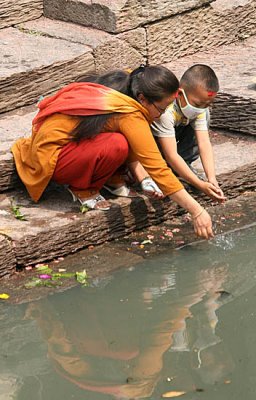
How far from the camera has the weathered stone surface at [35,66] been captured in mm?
5758

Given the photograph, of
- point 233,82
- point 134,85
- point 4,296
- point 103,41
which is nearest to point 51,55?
point 103,41

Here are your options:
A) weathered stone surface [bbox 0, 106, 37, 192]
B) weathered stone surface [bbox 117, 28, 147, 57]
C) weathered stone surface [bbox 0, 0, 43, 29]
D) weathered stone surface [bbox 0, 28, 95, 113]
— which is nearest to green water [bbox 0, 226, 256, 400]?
weathered stone surface [bbox 0, 106, 37, 192]

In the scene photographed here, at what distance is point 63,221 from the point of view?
475cm

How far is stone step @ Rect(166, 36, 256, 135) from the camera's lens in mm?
5746

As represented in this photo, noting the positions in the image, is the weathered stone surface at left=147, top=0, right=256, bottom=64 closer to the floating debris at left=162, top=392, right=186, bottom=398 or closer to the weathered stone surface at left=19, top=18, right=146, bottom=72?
the weathered stone surface at left=19, top=18, right=146, bottom=72

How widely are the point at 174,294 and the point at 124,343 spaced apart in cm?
49

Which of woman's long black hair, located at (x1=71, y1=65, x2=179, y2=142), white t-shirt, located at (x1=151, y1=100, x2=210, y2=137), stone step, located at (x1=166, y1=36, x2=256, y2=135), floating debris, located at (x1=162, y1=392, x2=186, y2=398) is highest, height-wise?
woman's long black hair, located at (x1=71, y1=65, x2=179, y2=142)

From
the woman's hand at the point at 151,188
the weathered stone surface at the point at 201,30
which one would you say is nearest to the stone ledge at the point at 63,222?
the woman's hand at the point at 151,188

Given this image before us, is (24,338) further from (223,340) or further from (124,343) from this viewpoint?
(223,340)

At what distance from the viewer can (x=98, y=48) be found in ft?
20.1

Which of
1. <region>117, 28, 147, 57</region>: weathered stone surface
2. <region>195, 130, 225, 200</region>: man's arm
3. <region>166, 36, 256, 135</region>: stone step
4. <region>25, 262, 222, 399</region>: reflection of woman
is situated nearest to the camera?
<region>25, 262, 222, 399</region>: reflection of woman

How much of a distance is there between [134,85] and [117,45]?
1640 mm

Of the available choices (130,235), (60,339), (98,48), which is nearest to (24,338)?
(60,339)

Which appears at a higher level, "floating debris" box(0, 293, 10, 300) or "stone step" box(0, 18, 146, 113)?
"stone step" box(0, 18, 146, 113)
